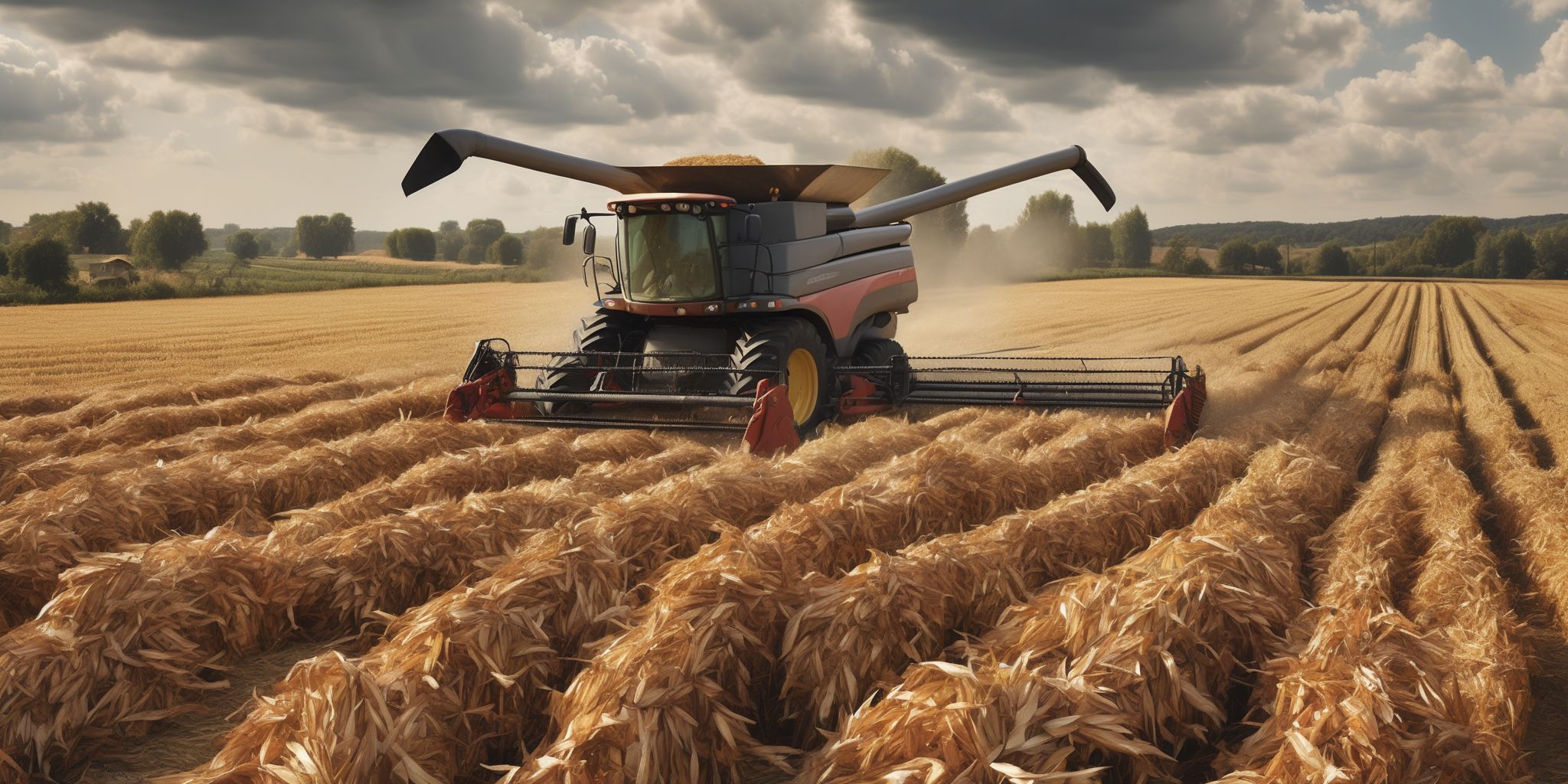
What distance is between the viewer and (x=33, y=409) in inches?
560

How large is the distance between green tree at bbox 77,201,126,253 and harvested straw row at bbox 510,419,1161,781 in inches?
3659

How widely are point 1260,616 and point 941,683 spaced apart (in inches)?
69.2

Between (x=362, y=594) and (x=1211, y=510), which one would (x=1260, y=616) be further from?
(x=362, y=594)

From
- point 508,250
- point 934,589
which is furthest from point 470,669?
point 508,250

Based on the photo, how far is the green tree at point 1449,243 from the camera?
96.7 m

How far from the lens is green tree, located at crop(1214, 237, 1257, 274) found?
97438 mm

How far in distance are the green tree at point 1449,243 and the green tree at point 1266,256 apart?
12.9 metres

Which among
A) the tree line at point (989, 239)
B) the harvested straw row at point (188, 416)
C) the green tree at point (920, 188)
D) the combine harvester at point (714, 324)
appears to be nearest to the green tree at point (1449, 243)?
the tree line at point (989, 239)

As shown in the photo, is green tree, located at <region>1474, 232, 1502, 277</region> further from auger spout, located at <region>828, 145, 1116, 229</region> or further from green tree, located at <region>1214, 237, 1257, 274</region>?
auger spout, located at <region>828, 145, 1116, 229</region>

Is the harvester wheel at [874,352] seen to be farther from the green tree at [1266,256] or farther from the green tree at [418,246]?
the green tree at [1266,256]

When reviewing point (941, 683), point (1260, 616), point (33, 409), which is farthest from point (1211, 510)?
point (33, 409)

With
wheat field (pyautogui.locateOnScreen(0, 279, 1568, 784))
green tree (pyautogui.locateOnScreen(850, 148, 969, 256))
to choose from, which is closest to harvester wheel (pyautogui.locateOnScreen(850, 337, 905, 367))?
wheat field (pyautogui.locateOnScreen(0, 279, 1568, 784))

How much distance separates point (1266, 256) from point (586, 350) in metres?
105

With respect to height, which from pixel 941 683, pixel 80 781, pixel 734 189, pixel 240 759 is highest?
pixel 734 189
